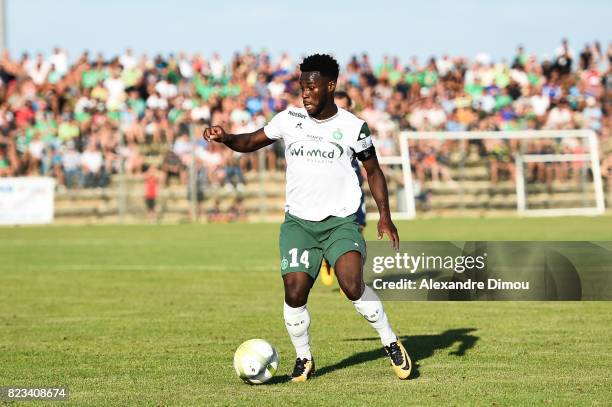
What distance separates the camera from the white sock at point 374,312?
29.0ft

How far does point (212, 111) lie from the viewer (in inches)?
1377

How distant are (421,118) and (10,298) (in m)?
20.8

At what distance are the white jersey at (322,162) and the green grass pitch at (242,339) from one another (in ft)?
4.42

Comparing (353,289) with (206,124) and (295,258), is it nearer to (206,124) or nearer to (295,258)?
(295,258)

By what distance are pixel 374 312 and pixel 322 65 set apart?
1.91 metres

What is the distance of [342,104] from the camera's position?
14688 mm

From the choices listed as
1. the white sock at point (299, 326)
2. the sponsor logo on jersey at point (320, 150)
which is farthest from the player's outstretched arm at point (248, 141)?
the white sock at point (299, 326)

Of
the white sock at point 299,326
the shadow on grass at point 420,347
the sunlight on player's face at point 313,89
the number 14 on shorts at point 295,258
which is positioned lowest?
the shadow on grass at point 420,347

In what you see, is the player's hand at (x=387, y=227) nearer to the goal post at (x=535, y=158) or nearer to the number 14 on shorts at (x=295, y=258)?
the number 14 on shorts at (x=295, y=258)

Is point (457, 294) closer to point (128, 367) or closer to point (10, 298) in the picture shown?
point (128, 367)

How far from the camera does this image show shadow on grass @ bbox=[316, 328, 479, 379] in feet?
31.7

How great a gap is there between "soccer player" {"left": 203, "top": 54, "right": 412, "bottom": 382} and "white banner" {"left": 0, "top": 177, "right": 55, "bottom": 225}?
82.8 feet

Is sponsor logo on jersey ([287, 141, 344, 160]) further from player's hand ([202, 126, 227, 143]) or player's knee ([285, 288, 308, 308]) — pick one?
player's knee ([285, 288, 308, 308])

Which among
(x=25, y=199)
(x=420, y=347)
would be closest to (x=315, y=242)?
(x=420, y=347)
